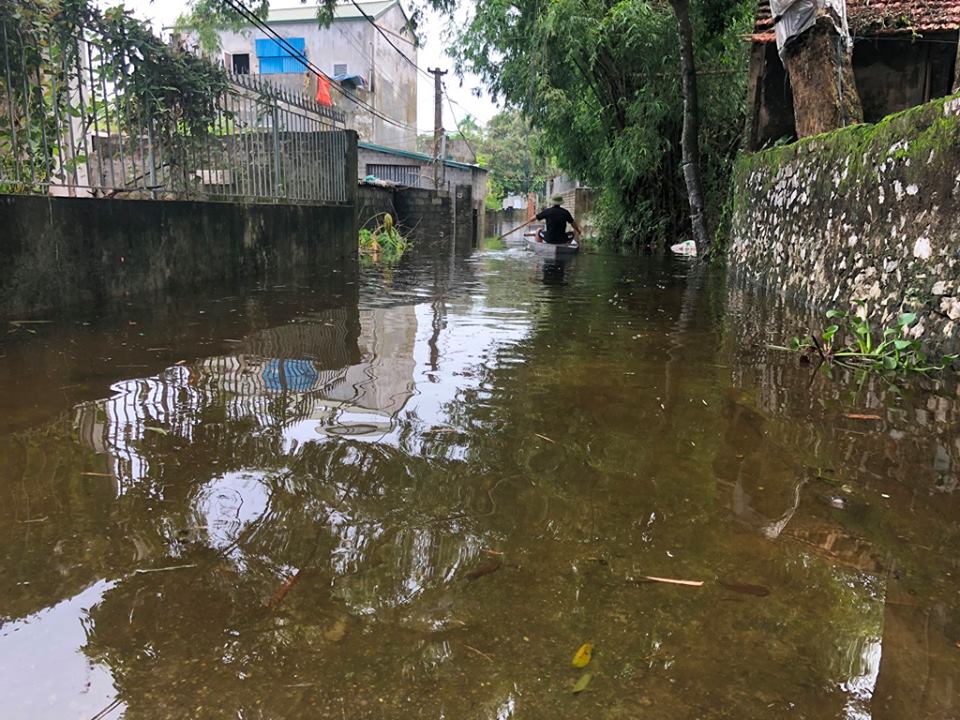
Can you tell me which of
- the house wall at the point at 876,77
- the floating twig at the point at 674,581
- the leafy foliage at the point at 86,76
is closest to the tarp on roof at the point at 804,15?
the house wall at the point at 876,77

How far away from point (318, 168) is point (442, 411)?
27.6ft

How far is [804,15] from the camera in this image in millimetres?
7598

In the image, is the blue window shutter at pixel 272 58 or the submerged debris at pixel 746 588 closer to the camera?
the submerged debris at pixel 746 588

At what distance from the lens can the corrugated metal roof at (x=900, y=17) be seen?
34.8 ft

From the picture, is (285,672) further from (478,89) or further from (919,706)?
(478,89)

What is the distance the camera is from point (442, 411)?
3453mm

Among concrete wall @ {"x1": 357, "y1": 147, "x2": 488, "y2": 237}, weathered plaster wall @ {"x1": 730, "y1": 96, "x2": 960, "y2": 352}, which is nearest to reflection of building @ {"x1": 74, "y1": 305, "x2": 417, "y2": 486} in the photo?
weathered plaster wall @ {"x1": 730, "y1": 96, "x2": 960, "y2": 352}

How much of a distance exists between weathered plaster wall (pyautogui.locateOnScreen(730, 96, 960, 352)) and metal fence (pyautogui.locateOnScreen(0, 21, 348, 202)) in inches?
247

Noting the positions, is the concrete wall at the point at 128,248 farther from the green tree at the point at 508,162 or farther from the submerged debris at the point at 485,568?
the green tree at the point at 508,162

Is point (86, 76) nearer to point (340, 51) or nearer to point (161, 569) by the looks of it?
point (161, 569)

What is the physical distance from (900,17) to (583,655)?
41.0ft

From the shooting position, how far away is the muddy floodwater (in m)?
1.55

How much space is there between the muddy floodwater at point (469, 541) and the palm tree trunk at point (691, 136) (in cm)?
953

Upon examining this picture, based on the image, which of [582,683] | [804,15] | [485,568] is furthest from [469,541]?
[804,15]
